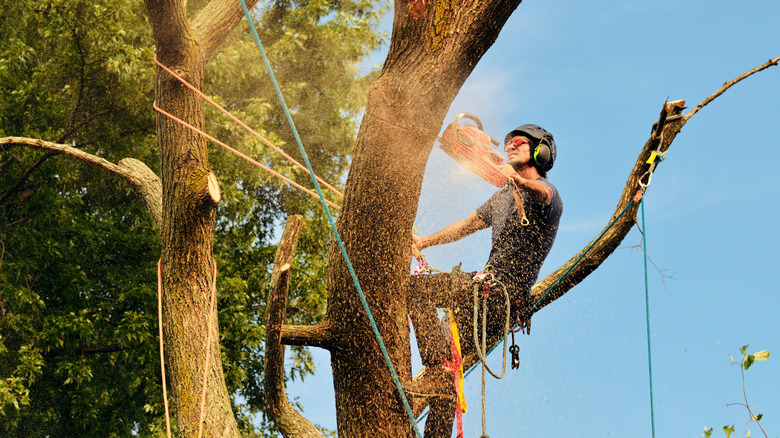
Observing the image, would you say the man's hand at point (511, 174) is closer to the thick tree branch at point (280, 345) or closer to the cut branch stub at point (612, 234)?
the cut branch stub at point (612, 234)

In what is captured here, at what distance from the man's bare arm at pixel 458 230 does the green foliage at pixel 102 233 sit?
3.90 metres

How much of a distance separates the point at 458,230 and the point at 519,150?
0.59 meters

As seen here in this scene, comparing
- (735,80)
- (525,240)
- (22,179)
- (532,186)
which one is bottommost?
(525,240)

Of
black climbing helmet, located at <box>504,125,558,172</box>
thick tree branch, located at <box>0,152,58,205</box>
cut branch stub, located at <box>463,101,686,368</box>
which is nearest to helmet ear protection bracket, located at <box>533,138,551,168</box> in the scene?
black climbing helmet, located at <box>504,125,558,172</box>

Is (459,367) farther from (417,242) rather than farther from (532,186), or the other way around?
(532,186)

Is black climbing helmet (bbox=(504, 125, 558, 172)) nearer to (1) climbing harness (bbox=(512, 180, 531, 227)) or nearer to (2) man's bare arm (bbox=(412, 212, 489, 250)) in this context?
(1) climbing harness (bbox=(512, 180, 531, 227))

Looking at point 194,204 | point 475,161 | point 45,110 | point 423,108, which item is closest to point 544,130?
point 475,161

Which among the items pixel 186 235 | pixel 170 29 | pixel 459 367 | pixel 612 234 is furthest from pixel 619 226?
pixel 170 29

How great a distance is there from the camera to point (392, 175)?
2.70 metres

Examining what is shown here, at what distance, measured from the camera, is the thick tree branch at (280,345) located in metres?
3.10

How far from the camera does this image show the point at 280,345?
127 inches

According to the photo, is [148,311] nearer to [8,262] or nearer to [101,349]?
[101,349]

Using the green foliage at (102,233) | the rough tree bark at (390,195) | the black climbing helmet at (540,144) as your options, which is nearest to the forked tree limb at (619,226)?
the black climbing helmet at (540,144)

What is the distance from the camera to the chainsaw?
10.5ft
